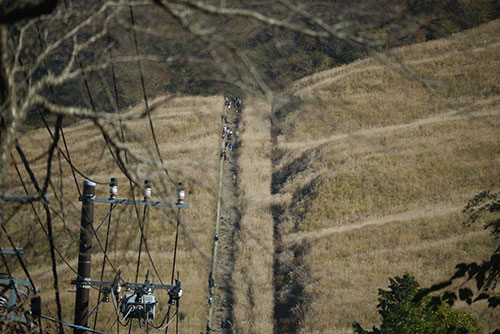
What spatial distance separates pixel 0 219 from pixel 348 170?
43.5 m

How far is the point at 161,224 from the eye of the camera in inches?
1455

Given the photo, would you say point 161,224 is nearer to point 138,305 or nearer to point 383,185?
point 383,185

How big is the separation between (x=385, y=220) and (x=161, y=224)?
16.6 m

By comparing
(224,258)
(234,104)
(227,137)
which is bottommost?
(224,258)

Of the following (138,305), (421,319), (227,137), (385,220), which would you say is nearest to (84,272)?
(138,305)

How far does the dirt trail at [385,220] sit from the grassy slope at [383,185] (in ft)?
0.24

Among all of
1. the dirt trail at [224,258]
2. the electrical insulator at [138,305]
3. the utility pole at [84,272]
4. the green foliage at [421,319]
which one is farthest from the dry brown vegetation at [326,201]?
the green foliage at [421,319]

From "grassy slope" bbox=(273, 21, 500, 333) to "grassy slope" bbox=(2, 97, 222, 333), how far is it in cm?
548

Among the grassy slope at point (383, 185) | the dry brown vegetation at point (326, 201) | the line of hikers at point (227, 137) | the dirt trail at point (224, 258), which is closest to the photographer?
the dirt trail at point (224, 258)

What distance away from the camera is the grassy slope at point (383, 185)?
91.5 ft

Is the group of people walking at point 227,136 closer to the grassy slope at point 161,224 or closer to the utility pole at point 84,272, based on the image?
the grassy slope at point 161,224

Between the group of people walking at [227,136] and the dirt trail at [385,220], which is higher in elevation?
the group of people walking at [227,136]

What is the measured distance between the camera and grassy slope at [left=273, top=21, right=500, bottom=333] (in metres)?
27.9

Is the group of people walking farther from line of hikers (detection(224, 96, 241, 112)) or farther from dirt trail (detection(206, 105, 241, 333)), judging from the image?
dirt trail (detection(206, 105, 241, 333))
